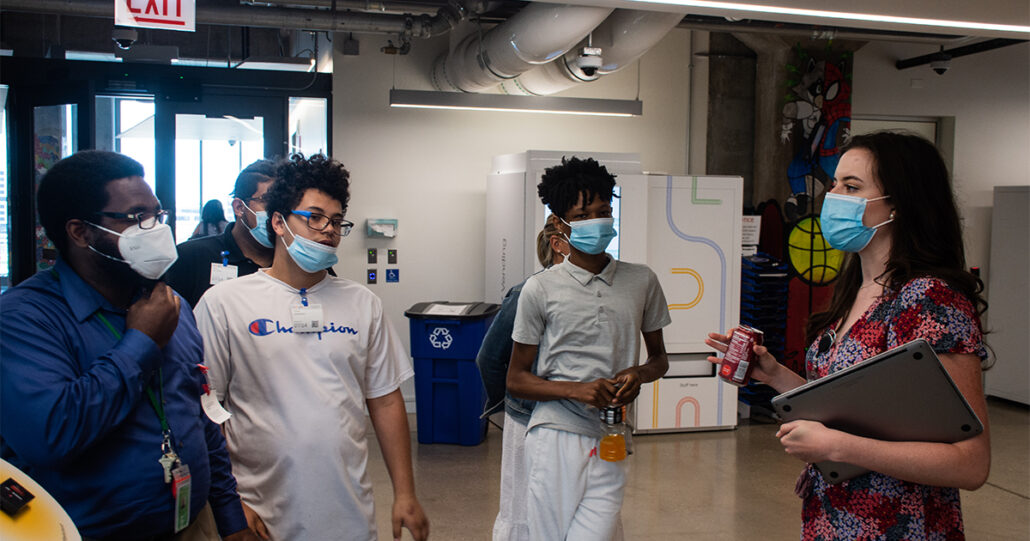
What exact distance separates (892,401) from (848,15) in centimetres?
268

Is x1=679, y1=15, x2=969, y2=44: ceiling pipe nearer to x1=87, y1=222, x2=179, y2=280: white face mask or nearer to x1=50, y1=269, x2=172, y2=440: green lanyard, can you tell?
x1=87, y1=222, x2=179, y2=280: white face mask

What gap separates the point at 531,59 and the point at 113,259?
3834 mm

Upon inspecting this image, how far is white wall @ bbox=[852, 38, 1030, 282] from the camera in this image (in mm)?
7715

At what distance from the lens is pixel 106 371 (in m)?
1.52

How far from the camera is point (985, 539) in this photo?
14.1ft

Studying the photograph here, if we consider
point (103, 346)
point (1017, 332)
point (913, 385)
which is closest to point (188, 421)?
point (103, 346)

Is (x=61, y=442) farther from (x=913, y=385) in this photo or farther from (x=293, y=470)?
(x=913, y=385)

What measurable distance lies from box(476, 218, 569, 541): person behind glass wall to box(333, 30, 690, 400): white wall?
3.66 m

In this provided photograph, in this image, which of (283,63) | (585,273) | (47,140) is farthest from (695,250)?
(47,140)

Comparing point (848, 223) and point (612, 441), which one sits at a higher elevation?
point (848, 223)

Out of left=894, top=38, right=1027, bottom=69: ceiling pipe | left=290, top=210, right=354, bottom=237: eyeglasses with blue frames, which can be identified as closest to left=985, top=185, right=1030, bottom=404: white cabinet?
left=894, top=38, right=1027, bottom=69: ceiling pipe

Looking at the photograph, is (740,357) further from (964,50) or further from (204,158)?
(964,50)

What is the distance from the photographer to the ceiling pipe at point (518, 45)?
4.73m

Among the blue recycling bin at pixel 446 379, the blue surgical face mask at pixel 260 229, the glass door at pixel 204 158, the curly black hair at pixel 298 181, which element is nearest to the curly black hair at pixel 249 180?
the blue surgical face mask at pixel 260 229
